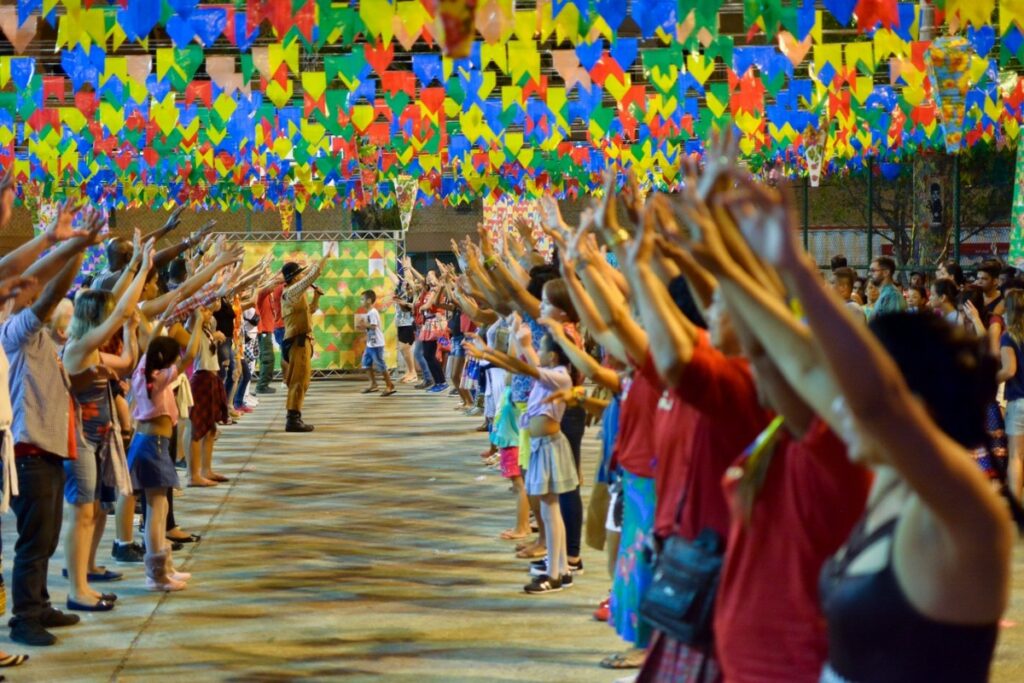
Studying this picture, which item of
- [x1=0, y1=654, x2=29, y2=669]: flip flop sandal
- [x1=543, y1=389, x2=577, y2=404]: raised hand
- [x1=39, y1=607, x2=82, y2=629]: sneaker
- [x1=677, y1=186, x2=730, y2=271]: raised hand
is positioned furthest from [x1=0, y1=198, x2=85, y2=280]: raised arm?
[x1=677, y1=186, x2=730, y2=271]: raised hand

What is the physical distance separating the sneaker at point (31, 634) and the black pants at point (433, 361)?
1505 centimetres

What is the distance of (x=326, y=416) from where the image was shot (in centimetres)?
1798

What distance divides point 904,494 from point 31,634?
5028 mm

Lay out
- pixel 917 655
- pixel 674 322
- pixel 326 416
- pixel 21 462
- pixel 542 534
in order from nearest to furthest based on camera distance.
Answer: pixel 917 655 → pixel 674 322 → pixel 21 462 → pixel 542 534 → pixel 326 416

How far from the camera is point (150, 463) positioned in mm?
7527

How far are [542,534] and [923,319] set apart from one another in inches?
230

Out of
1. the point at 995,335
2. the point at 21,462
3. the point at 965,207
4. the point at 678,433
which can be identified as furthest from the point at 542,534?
the point at 965,207

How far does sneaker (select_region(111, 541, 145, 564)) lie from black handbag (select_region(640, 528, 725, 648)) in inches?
214

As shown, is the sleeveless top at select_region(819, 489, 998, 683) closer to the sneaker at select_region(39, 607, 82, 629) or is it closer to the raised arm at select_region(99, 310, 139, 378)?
the sneaker at select_region(39, 607, 82, 629)

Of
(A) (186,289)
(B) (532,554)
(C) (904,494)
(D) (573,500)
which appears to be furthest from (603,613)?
(C) (904,494)

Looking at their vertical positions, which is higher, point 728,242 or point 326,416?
point 728,242

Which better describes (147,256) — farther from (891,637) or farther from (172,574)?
(891,637)

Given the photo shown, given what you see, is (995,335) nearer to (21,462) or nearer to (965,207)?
(21,462)

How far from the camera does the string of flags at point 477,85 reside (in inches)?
405
